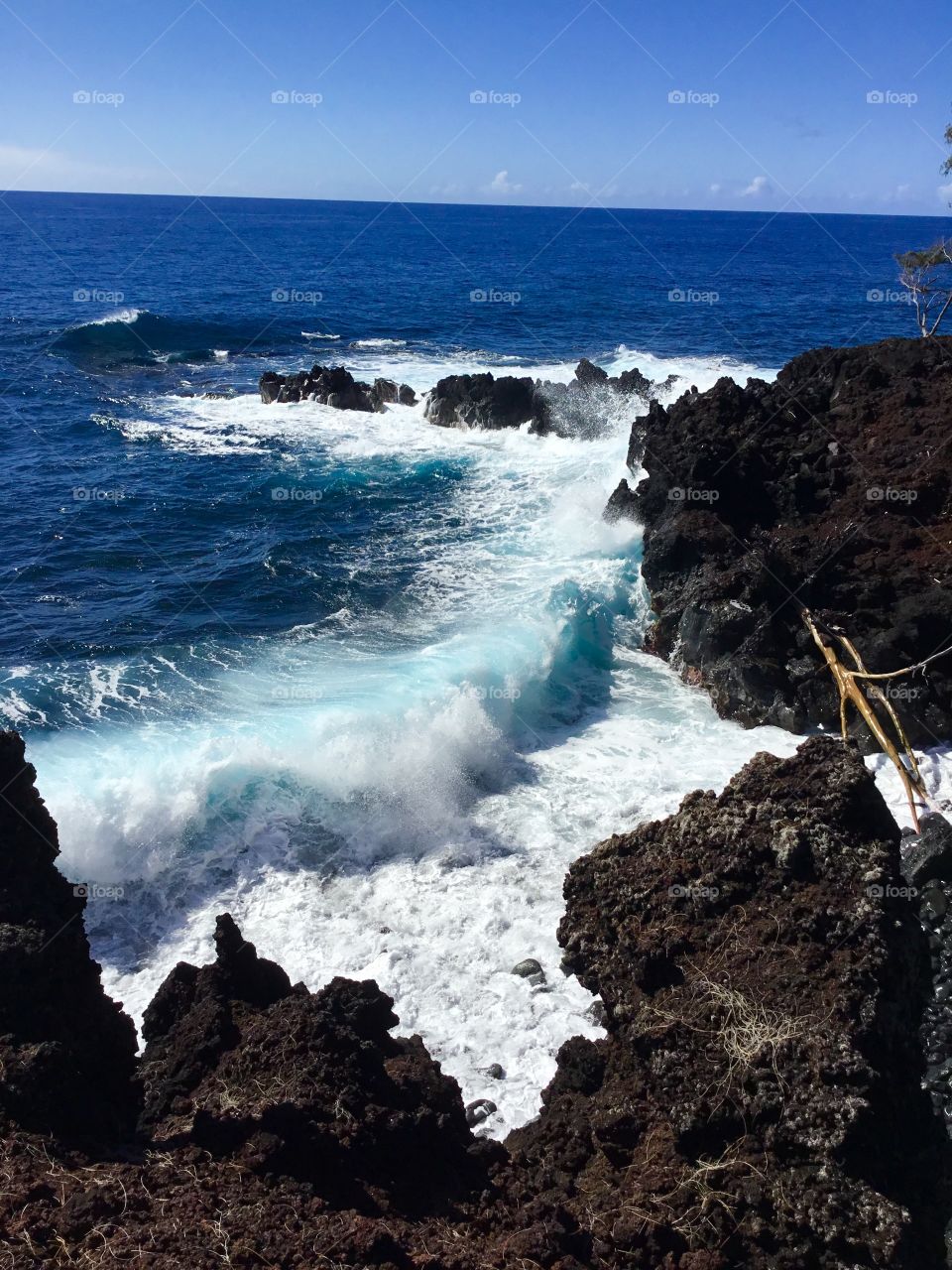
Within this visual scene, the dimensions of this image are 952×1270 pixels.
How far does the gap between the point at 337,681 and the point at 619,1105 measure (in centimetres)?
1228

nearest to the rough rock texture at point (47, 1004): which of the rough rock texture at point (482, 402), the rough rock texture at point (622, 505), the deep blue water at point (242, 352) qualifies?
the deep blue water at point (242, 352)

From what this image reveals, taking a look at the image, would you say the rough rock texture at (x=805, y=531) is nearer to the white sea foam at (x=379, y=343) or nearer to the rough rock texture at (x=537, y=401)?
the rough rock texture at (x=537, y=401)

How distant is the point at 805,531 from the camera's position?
63.8 feet

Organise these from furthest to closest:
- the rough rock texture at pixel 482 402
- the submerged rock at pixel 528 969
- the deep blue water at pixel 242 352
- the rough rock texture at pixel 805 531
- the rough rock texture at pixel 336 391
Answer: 1. the rough rock texture at pixel 336 391
2. the rough rock texture at pixel 482 402
3. the deep blue water at pixel 242 352
4. the rough rock texture at pixel 805 531
5. the submerged rock at pixel 528 969

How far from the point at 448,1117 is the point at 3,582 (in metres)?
21.0

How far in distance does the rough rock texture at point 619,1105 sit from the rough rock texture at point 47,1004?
5 centimetres

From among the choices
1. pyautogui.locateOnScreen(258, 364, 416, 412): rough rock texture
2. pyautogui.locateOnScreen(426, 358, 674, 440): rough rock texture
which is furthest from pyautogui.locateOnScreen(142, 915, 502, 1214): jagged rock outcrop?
pyautogui.locateOnScreen(258, 364, 416, 412): rough rock texture

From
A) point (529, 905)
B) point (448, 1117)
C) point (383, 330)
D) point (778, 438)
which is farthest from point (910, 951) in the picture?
point (383, 330)

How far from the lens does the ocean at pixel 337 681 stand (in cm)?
1283

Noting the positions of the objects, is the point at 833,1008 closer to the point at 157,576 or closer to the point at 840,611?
the point at 840,611

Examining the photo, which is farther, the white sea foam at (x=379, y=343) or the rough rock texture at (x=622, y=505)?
the white sea foam at (x=379, y=343)

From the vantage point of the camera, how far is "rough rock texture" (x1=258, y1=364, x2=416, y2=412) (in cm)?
4016

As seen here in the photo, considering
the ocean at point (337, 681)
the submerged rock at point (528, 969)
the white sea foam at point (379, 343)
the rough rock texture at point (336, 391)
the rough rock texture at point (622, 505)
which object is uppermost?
the white sea foam at point (379, 343)

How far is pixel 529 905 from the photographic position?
13109 mm
